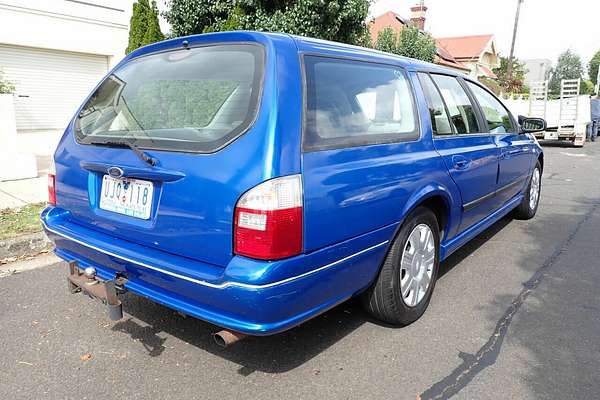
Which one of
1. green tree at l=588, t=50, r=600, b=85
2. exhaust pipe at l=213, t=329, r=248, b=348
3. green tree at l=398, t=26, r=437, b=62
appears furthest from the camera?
green tree at l=588, t=50, r=600, b=85

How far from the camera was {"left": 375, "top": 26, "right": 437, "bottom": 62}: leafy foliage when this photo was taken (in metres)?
19.1

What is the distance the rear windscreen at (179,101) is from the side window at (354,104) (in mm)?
320

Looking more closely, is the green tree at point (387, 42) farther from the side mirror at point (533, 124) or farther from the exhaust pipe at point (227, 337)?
the exhaust pipe at point (227, 337)

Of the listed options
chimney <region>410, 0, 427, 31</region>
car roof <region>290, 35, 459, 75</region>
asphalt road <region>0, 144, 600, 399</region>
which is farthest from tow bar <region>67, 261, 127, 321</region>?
chimney <region>410, 0, 427, 31</region>

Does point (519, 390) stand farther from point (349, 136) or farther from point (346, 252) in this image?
point (349, 136)

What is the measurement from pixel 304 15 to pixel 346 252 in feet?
26.0

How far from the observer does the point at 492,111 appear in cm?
464

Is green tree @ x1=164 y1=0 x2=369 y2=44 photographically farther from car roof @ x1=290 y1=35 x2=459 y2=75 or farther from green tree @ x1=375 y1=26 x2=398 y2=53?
green tree @ x1=375 y1=26 x2=398 y2=53

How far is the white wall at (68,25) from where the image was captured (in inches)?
464

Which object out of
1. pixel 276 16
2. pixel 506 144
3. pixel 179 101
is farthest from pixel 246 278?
pixel 276 16

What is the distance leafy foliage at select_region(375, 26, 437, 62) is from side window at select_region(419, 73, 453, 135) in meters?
16.4

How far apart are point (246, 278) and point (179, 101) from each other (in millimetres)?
1138

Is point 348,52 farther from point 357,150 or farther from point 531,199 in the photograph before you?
point 531,199

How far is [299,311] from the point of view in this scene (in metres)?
2.30
